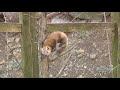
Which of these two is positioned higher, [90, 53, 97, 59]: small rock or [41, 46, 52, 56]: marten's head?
[41, 46, 52, 56]: marten's head

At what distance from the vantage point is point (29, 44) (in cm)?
284

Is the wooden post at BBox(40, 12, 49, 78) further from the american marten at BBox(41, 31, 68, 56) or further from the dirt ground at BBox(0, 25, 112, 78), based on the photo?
the dirt ground at BBox(0, 25, 112, 78)

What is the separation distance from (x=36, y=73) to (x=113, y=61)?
694 mm

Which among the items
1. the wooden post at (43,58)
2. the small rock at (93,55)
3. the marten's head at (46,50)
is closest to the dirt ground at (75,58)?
A: the small rock at (93,55)

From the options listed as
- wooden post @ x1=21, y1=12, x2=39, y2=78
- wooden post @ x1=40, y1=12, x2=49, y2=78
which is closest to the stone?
wooden post @ x1=40, y1=12, x2=49, y2=78

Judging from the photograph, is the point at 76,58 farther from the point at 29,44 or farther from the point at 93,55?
the point at 29,44

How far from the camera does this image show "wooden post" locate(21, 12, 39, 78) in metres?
2.84

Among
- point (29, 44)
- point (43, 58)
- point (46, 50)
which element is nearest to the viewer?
point (29, 44)

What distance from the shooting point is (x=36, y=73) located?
2867 mm

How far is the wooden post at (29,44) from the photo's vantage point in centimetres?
284

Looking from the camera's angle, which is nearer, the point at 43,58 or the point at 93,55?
the point at 43,58

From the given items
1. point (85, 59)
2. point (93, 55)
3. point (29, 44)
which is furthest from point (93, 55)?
point (29, 44)
